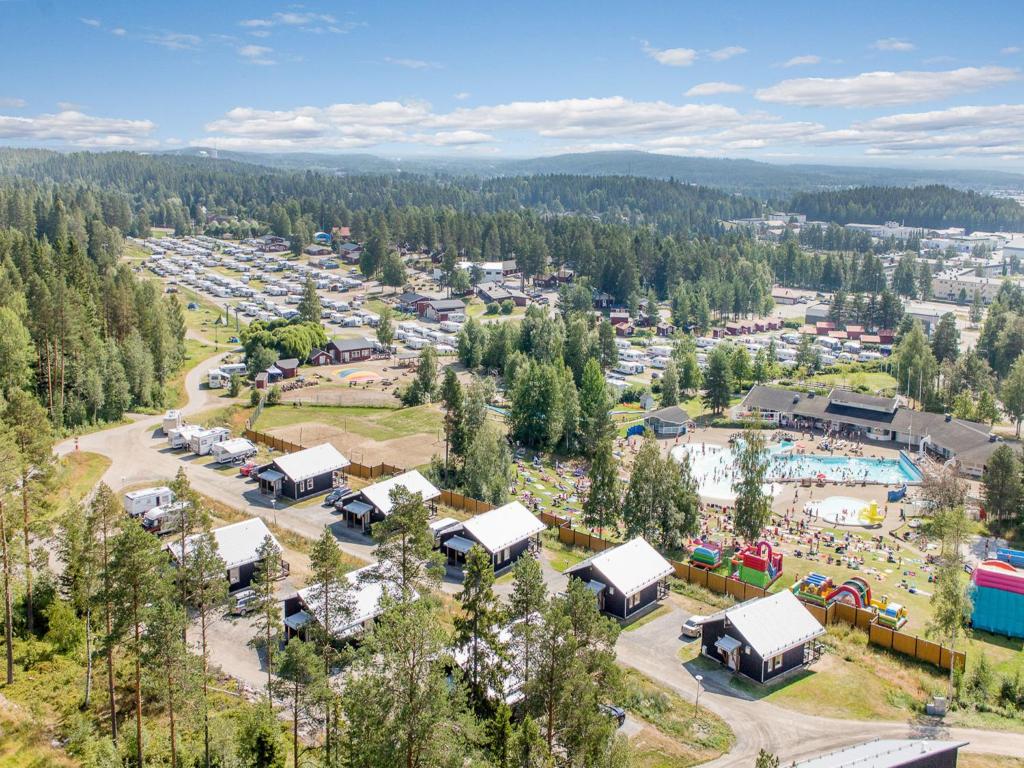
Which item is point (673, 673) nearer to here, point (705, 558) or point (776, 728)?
point (776, 728)

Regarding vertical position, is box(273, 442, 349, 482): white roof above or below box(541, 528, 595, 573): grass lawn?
above

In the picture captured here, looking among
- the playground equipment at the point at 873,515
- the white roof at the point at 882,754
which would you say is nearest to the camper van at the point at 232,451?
the white roof at the point at 882,754

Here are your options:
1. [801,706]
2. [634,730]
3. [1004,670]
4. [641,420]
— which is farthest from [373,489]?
[641,420]

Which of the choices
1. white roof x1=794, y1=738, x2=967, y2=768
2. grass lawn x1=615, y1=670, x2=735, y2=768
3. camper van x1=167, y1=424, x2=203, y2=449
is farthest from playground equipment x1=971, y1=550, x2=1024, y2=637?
camper van x1=167, y1=424, x2=203, y2=449

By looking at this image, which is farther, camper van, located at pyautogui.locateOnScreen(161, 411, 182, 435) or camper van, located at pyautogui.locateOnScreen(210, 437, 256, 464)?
camper van, located at pyautogui.locateOnScreen(161, 411, 182, 435)

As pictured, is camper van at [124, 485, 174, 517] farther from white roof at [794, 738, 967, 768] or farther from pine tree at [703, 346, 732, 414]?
pine tree at [703, 346, 732, 414]

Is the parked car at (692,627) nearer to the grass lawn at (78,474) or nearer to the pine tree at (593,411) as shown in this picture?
the pine tree at (593,411)

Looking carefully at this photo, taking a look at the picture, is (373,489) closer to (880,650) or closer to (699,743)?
(699,743)
